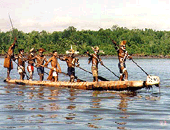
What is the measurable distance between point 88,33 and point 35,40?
739 inches

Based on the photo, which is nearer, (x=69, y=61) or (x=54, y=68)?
(x=69, y=61)

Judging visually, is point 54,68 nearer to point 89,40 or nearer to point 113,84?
point 113,84

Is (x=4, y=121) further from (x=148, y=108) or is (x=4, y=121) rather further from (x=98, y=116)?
(x=148, y=108)

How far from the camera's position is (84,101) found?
15102 mm

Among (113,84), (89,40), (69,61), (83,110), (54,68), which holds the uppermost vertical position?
(89,40)

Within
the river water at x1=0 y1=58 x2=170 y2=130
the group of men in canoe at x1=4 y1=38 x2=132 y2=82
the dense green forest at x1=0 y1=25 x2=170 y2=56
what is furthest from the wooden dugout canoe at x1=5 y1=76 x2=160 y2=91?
the dense green forest at x1=0 y1=25 x2=170 y2=56

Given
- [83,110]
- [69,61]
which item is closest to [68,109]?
[83,110]

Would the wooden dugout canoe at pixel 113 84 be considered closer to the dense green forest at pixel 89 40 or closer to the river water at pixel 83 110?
the river water at pixel 83 110

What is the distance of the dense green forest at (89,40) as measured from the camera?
130625mm

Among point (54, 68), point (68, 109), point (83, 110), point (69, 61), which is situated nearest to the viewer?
point (83, 110)

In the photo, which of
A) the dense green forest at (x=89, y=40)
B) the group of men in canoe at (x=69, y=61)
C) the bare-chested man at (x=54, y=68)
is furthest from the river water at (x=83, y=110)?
the dense green forest at (x=89, y=40)

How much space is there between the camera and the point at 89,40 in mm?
136125

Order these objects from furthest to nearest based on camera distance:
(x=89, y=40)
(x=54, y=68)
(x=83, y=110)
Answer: (x=89, y=40) → (x=54, y=68) → (x=83, y=110)

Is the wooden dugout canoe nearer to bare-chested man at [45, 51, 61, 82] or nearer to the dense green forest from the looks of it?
bare-chested man at [45, 51, 61, 82]
